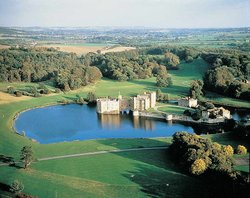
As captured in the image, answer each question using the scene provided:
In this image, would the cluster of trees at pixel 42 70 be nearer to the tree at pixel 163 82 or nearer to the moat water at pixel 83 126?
the tree at pixel 163 82

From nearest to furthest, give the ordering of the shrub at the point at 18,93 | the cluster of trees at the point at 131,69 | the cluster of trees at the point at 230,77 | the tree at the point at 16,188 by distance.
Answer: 1. the tree at the point at 16,188
2. the cluster of trees at the point at 230,77
3. the shrub at the point at 18,93
4. the cluster of trees at the point at 131,69

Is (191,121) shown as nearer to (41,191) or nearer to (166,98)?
(166,98)

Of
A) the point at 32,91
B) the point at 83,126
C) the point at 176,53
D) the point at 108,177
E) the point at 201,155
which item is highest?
the point at 176,53

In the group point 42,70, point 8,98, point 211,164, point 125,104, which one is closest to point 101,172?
point 211,164

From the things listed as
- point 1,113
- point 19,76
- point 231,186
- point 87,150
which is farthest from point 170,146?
point 19,76

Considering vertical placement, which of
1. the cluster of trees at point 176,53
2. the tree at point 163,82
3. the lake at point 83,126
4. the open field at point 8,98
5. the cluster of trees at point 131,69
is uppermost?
the cluster of trees at point 176,53

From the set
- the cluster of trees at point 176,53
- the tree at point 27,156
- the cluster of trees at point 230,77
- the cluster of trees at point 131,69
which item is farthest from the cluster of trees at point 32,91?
the cluster of trees at point 176,53

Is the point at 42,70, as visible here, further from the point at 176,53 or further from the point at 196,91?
the point at 176,53
